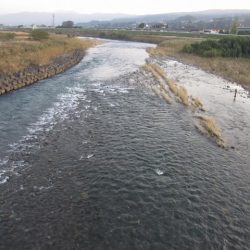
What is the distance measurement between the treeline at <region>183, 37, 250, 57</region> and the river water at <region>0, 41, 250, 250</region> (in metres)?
59.9

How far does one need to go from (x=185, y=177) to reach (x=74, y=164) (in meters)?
9.00

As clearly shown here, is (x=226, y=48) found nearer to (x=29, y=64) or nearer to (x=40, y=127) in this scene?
(x=29, y=64)

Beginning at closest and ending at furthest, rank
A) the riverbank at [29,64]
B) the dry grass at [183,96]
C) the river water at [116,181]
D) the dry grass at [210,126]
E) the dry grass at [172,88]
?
the river water at [116,181] → the dry grass at [210,126] → the dry grass at [183,96] → the dry grass at [172,88] → the riverbank at [29,64]

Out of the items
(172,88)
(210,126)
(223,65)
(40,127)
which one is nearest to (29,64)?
(172,88)

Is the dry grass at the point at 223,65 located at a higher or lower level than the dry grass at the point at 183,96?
higher

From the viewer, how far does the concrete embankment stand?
4700 centimetres

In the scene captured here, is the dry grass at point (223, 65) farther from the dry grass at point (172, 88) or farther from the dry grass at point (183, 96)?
the dry grass at point (183, 96)

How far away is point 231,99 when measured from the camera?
152ft

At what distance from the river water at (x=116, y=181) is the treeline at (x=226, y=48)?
2359 inches

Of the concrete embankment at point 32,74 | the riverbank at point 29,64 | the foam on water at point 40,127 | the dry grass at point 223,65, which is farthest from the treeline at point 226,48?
the foam on water at point 40,127

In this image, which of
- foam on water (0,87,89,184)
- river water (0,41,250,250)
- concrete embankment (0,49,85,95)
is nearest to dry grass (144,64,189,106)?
river water (0,41,250,250)

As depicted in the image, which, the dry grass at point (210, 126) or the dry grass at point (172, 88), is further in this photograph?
the dry grass at point (172, 88)

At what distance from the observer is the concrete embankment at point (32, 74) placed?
47.0m

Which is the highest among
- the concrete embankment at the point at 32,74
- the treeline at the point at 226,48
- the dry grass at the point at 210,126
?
the treeline at the point at 226,48
